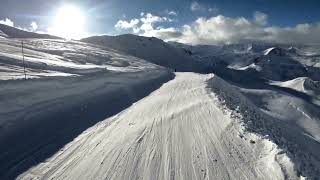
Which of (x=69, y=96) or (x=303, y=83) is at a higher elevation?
(x=69, y=96)

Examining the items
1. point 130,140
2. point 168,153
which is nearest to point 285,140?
point 168,153

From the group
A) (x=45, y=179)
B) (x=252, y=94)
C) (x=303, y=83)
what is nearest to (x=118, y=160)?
(x=45, y=179)

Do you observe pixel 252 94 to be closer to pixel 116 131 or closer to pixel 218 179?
pixel 116 131

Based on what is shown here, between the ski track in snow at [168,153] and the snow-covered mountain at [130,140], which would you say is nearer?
the ski track in snow at [168,153]

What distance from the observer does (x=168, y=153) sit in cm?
1448

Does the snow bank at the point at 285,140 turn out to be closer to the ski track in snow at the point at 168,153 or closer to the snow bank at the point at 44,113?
the ski track in snow at the point at 168,153

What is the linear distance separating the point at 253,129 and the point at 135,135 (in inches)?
223

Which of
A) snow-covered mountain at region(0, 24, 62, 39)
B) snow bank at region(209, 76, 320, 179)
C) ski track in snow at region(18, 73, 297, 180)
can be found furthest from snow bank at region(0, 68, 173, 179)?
snow-covered mountain at region(0, 24, 62, 39)

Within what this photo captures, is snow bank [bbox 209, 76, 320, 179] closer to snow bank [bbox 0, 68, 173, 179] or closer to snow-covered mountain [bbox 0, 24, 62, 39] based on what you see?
snow bank [bbox 0, 68, 173, 179]

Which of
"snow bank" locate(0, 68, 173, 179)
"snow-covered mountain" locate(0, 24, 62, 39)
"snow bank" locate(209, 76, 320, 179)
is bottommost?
"snow bank" locate(209, 76, 320, 179)

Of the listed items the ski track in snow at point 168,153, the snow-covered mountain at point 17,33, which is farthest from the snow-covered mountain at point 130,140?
the snow-covered mountain at point 17,33

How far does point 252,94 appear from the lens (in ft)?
257

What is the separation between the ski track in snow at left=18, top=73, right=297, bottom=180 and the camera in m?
12.5

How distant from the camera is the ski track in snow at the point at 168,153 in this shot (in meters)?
12.5
